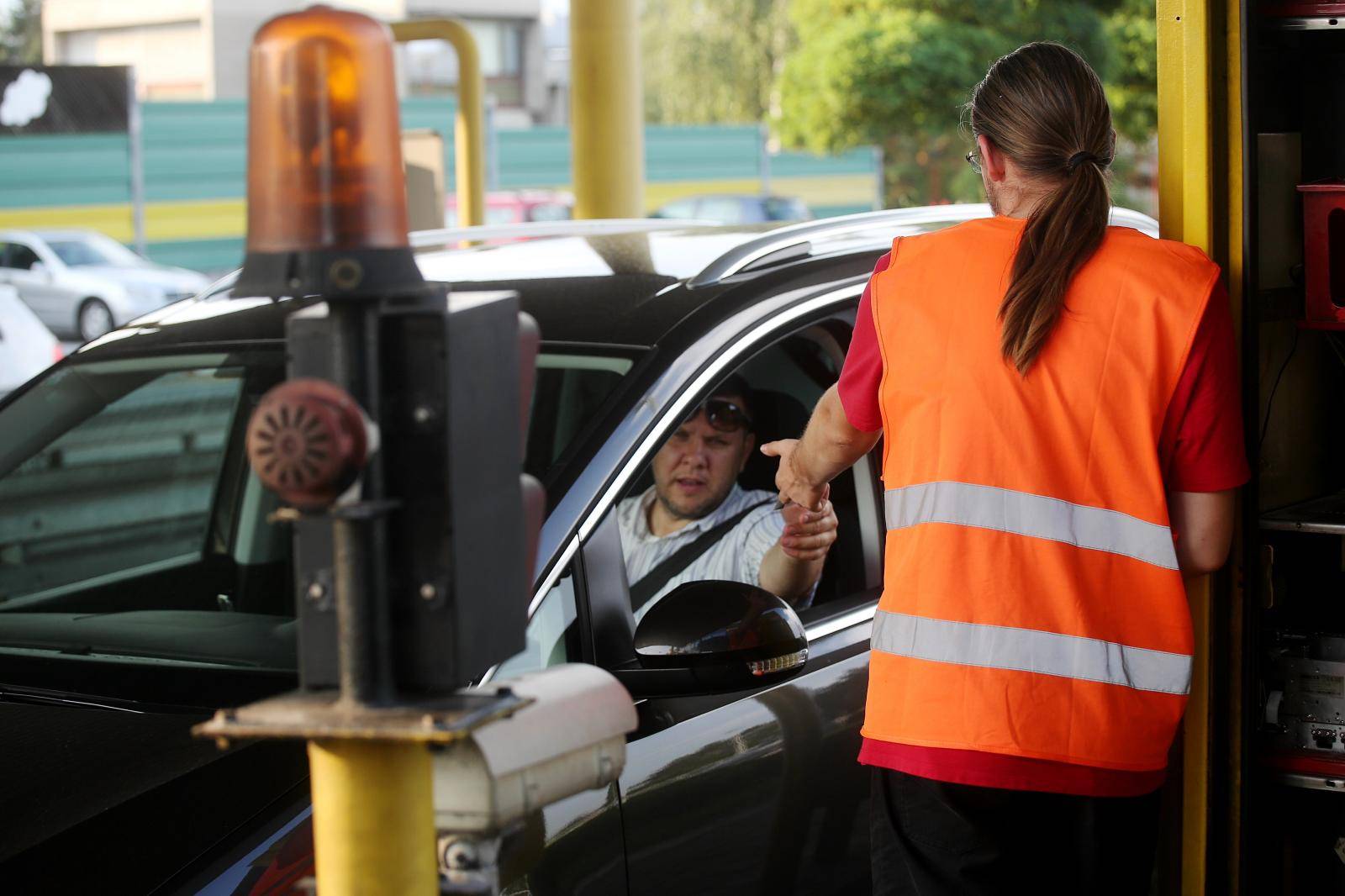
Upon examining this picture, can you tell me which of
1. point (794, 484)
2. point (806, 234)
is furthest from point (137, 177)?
point (794, 484)

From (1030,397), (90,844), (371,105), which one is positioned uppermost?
(371,105)

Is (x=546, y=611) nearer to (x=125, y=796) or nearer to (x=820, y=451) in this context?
(x=820, y=451)

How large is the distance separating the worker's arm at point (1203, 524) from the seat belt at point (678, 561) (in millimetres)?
1137

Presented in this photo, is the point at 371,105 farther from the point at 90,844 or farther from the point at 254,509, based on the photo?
the point at 254,509

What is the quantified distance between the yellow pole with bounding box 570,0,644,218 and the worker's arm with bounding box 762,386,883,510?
5.26 metres

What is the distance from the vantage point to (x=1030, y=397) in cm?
262

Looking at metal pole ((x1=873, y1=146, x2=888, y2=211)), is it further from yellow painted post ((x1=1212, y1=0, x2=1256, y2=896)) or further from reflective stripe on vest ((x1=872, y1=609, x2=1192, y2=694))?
reflective stripe on vest ((x1=872, y1=609, x2=1192, y2=694))

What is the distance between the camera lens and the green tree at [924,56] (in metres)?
27.1

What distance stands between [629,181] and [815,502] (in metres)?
5.38

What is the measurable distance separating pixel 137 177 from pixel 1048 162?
77.8 ft

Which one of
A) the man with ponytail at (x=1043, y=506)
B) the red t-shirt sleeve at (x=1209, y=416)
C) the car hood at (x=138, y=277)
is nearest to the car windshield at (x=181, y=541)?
the man with ponytail at (x=1043, y=506)

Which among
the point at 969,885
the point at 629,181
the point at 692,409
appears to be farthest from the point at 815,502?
the point at 629,181

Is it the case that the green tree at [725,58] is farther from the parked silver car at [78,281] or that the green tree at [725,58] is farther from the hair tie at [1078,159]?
the hair tie at [1078,159]

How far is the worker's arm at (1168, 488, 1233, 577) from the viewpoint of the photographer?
2.72 metres
